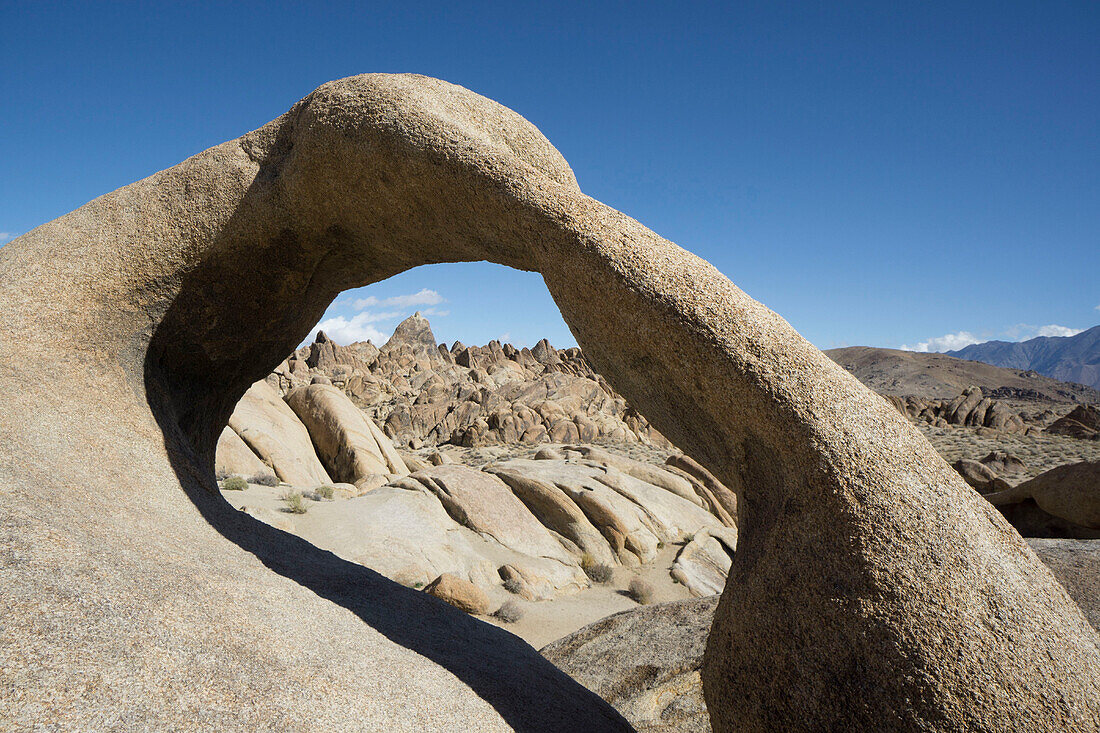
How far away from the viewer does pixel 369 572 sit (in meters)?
4.34

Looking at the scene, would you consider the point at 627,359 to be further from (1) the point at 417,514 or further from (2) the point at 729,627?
(1) the point at 417,514

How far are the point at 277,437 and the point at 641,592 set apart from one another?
27.0 ft

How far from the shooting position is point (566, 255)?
3268 mm

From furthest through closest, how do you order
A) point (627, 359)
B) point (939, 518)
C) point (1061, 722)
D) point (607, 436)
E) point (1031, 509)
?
point (607, 436)
point (1031, 509)
point (627, 359)
point (939, 518)
point (1061, 722)

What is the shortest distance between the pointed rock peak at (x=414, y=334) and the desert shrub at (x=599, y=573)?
5157 centimetres

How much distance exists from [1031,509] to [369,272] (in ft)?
30.3

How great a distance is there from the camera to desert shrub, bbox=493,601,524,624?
9406mm

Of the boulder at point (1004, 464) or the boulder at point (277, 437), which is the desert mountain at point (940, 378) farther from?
the boulder at point (277, 437)

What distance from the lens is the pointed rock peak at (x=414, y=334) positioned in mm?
63597

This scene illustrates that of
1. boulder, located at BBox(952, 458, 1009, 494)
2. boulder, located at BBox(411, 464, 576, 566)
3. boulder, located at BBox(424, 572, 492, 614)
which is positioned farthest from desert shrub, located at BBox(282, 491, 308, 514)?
boulder, located at BBox(952, 458, 1009, 494)

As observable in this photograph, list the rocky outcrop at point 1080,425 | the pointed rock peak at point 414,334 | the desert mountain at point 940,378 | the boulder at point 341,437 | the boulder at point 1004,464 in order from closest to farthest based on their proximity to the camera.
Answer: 1. the boulder at point 341,437
2. the boulder at point 1004,464
3. the rocky outcrop at point 1080,425
4. the pointed rock peak at point 414,334
5. the desert mountain at point 940,378

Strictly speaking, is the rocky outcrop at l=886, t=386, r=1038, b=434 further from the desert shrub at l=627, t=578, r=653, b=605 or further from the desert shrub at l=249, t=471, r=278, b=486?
the desert shrub at l=249, t=471, r=278, b=486

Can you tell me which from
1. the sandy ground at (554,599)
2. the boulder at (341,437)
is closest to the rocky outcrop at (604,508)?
the sandy ground at (554,599)

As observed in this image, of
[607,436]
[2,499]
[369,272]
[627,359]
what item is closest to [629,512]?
[369,272]
